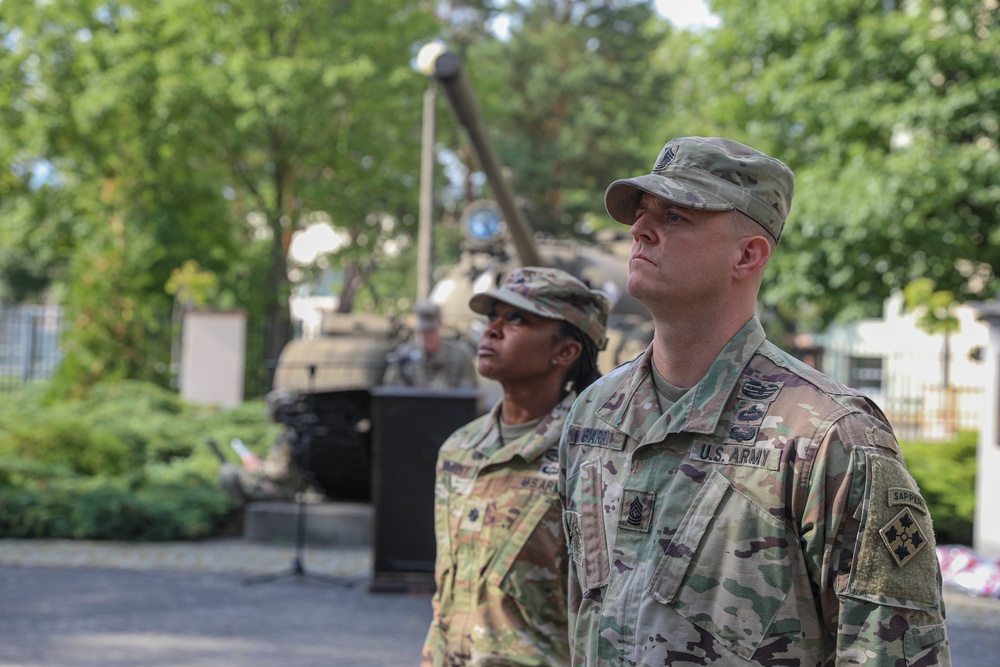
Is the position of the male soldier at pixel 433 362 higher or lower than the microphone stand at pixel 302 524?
higher

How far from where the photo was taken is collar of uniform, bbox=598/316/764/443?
2150 mm

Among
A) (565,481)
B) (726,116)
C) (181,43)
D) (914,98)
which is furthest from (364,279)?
(565,481)

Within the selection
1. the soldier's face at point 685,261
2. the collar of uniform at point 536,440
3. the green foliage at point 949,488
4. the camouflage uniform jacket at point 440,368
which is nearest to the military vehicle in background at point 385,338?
the camouflage uniform jacket at point 440,368

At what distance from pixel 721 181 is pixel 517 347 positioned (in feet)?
4.92

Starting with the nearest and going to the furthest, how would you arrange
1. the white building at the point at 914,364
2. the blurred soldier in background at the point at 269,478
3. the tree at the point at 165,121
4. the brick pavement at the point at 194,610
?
the brick pavement at the point at 194,610, the blurred soldier in background at the point at 269,478, the tree at the point at 165,121, the white building at the point at 914,364

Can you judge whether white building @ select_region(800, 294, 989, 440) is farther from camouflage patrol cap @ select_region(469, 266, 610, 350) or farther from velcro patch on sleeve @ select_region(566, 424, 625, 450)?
velcro patch on sleeve @ select_region(566, 424, 625, 450)

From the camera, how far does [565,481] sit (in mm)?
2496

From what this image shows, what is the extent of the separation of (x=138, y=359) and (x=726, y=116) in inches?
461

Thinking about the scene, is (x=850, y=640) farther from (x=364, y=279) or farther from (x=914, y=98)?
(x=364, y=279)

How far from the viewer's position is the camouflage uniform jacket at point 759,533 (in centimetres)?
194

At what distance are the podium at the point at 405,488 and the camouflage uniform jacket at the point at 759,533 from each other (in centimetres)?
697

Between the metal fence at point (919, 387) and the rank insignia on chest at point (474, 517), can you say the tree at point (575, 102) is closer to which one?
the metal fence at point (919, 387)

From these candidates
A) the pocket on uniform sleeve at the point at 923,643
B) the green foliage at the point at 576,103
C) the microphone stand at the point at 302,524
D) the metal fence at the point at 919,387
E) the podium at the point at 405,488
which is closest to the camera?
the pocket on uniform sleeve at the point at 923,643

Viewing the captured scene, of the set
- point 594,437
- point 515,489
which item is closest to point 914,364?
point 515,489
